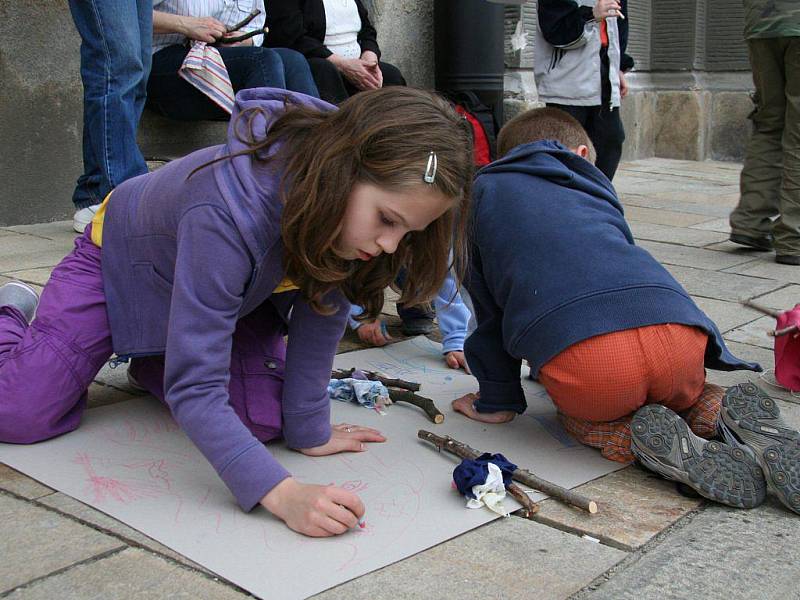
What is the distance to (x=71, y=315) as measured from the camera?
2125 millimetres

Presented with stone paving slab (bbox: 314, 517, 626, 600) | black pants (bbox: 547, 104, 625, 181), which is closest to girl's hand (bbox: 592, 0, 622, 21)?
black pants (bbox: 547, 104, 625, 181)

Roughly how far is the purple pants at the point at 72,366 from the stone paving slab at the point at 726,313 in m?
1.70

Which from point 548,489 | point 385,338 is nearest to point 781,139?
point 385,338

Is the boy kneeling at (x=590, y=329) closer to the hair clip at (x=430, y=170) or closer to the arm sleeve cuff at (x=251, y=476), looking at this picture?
the hair clip at (x=430, y=170)

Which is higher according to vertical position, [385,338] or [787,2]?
[787,2]

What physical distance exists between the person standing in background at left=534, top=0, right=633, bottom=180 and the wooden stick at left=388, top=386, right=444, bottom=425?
2.43 m

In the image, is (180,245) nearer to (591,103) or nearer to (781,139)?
(591,103)

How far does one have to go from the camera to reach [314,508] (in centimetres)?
167

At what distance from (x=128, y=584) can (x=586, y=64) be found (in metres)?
3.52

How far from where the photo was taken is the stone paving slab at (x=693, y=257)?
428 cm

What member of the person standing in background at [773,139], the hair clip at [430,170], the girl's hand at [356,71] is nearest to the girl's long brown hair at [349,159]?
the hair clip at [430,170]

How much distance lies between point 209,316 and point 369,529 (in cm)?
47

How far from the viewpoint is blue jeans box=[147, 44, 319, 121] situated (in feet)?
12.7

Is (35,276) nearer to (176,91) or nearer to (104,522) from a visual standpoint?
(176,91)
